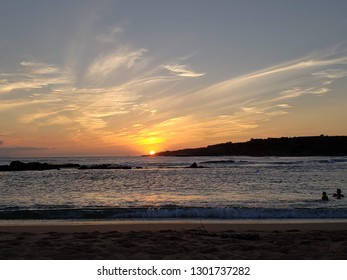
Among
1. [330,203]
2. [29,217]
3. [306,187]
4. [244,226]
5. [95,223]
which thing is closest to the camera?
[244,226]

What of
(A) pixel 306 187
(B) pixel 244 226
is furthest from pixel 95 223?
(A) pixel 306 187

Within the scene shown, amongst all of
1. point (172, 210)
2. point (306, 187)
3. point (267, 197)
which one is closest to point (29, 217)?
point (172, 210)

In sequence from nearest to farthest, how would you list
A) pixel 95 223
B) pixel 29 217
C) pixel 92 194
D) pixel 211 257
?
pixel 211 257 → pixel 95 223 → pixel 29 217 → pixel 92 194

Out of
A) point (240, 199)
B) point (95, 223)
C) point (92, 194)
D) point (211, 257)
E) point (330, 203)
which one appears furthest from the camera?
point (92, 194)

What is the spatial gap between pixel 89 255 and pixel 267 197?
→ 49.4ft

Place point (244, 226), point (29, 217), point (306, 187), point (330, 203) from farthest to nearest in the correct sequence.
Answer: point (306, 187)
point (330, 203)
point (29, 217)
point (244, 226)

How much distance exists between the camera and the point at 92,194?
77.3 feet

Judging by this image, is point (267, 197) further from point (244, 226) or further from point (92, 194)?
point (92, 194)

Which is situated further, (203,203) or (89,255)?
(203,203)

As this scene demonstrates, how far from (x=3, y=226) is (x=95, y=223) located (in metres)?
3.06

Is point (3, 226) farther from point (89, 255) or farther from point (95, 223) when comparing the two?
point (89, 255)

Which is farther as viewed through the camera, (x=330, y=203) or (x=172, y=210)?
(x=330, y=203)

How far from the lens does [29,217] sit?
616 inches

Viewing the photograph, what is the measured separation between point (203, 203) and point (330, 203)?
597cm
